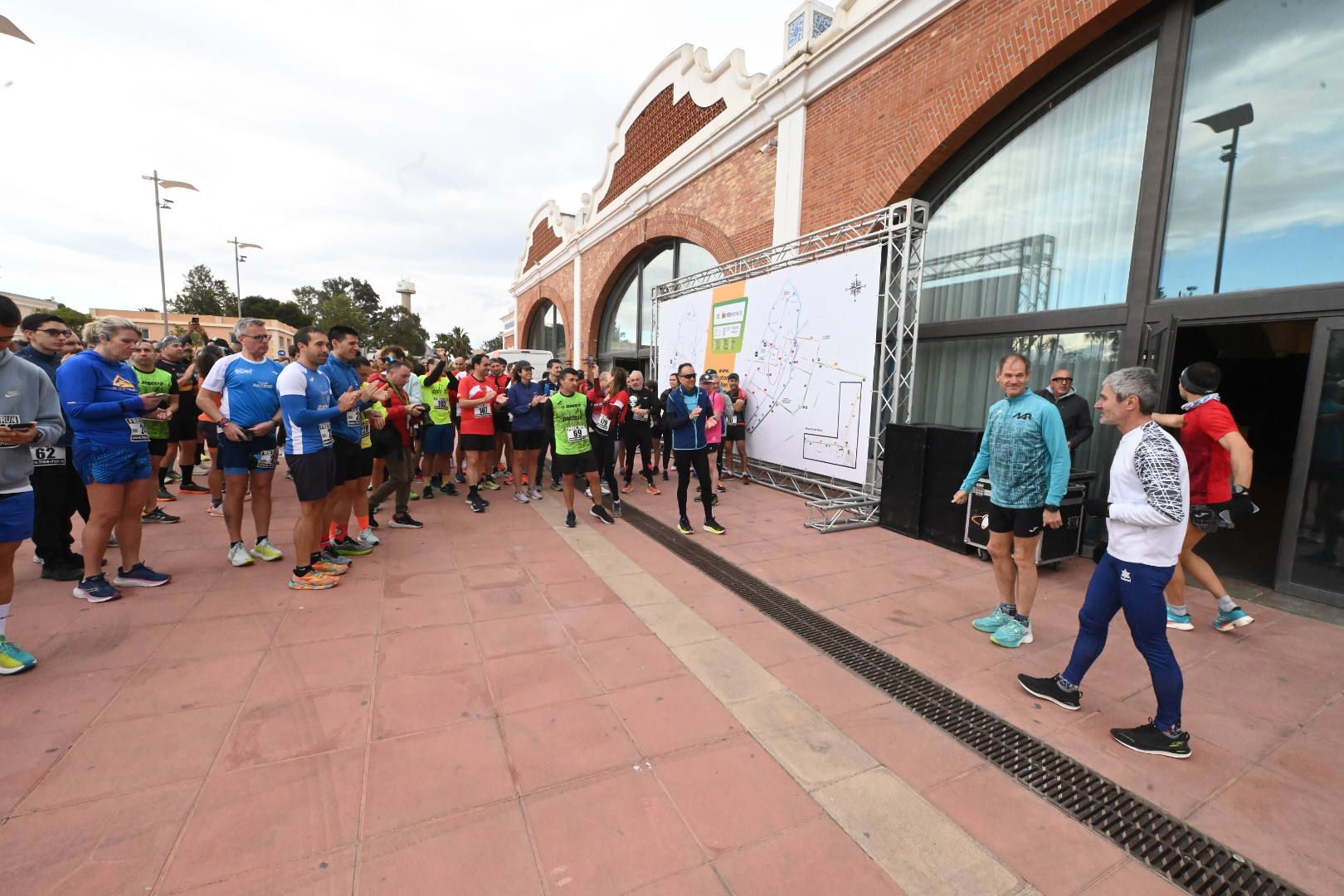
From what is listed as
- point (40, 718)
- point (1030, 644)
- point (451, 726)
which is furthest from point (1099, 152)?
point (40, 718)

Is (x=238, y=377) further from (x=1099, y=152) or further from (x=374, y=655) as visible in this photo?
(x=1099, y=152)

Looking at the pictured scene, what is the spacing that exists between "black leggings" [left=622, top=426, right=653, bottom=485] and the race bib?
571cm

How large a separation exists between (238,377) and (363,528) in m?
1.70

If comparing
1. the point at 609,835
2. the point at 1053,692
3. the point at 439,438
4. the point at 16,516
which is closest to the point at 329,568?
the point at 16,516

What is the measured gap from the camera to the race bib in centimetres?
415

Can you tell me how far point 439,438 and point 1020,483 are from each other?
6.59 metres

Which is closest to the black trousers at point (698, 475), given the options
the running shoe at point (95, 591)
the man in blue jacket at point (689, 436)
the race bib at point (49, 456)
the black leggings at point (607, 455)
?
the man in blue jacket at point (689, 436)

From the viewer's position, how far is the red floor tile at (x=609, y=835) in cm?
188

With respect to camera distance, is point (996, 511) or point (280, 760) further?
point (996, 511)

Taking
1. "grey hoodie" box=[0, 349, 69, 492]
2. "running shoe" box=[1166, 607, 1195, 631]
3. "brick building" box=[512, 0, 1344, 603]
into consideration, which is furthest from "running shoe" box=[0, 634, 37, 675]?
"brick building" box=[512, 0, 1344, 603]

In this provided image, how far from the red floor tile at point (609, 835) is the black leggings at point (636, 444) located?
6.13 metres

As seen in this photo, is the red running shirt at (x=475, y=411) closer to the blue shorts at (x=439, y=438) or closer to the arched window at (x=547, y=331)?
the blue shorts at (x=439, y=438)

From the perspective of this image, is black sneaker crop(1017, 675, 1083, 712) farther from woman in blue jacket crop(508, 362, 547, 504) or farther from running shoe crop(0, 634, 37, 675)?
woman in blue jacket crop(508, 362, 547, 504)

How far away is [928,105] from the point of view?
277 inches
